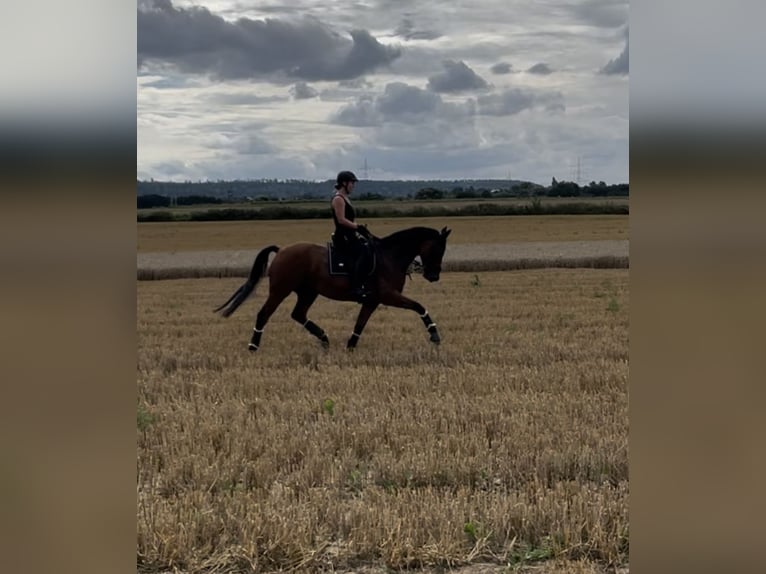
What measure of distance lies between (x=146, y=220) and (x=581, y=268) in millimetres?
12472

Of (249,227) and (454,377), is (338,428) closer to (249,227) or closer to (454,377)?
(454,377)

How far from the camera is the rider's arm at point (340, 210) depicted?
9.20 meters

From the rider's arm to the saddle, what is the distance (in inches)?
20.7

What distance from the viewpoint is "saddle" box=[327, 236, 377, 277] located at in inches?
387

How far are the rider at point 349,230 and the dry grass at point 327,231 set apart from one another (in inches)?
396

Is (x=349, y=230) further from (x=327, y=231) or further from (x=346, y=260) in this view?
(x=327, y=231)

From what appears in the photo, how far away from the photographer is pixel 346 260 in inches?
389

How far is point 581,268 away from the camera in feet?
67.3

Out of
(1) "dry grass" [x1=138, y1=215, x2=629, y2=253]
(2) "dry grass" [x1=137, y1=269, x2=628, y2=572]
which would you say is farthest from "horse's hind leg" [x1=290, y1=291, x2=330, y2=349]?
(1) "dry grass" [x1=138, y1=215, x2=629, y2=253]

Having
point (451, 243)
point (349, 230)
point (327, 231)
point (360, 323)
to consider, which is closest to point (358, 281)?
point (360, 323)
